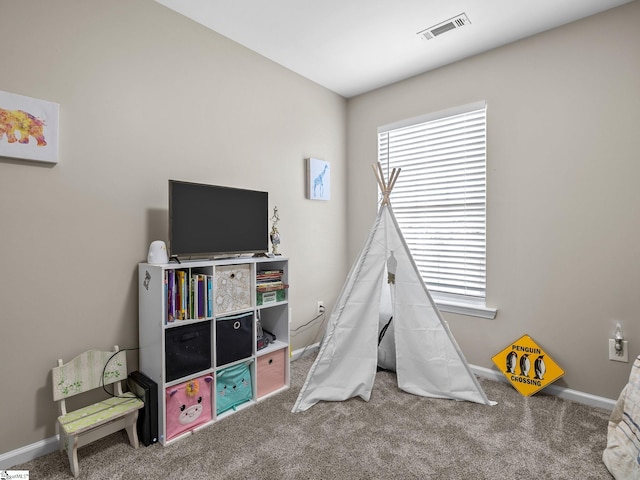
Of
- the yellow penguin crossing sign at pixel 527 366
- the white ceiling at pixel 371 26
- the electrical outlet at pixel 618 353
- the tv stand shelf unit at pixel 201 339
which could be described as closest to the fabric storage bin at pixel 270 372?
the tv stand shelf unit at pixel 201 339

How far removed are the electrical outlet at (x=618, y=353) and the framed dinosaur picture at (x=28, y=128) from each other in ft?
11.1

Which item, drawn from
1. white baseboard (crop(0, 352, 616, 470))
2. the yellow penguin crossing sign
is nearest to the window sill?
the yellow penguin crossing sign

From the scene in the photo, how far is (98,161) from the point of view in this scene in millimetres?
1898

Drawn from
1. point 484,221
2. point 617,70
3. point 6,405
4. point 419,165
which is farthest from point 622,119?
point 6,405

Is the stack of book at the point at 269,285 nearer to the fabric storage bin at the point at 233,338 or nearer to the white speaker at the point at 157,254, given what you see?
the fabric storage bin at the point at 233,338

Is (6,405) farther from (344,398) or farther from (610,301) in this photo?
(610,301)

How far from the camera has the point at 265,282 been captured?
241 cm

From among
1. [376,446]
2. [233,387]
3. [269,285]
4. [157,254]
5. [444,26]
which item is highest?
[444,26]

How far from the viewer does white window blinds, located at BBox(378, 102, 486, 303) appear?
8.95 feet

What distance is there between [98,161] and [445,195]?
2.48 metres

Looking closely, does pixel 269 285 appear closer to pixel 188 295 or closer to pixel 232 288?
pixel 232 288

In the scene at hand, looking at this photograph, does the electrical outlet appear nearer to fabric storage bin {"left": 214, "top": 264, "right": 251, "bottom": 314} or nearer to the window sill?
the window sill

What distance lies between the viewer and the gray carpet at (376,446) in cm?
162

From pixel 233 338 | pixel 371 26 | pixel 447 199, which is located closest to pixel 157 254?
pixel 233 338
